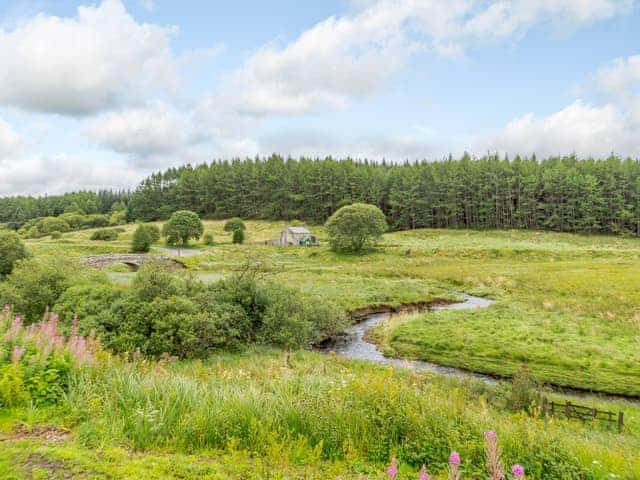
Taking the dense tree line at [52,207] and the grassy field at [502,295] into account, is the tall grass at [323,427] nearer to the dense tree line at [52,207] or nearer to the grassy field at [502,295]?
the grassy field at [502,295]

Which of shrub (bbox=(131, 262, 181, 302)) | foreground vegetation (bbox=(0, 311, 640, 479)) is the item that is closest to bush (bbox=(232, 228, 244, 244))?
shrub (bbox=(131, 262, 181, 302))

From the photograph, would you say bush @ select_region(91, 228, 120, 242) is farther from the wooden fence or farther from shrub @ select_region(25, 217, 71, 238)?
the wooden fence

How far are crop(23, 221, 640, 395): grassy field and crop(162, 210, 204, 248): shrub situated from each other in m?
10.8

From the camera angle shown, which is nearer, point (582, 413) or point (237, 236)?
point (582, 413)

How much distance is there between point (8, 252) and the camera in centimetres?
3616

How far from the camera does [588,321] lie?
1071 inches

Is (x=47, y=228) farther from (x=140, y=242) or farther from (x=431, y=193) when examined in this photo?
(x=431, y=193)

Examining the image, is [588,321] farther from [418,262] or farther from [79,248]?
[79,248]

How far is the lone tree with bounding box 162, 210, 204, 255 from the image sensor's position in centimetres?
8744

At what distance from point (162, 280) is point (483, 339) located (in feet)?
63.3

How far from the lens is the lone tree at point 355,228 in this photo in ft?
227

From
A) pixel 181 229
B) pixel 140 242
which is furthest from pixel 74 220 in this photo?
pixel 140 242

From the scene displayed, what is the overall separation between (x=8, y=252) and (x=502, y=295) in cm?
4783

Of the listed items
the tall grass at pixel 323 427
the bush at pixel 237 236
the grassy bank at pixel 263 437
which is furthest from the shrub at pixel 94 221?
the tall grass at pixel 323 427
